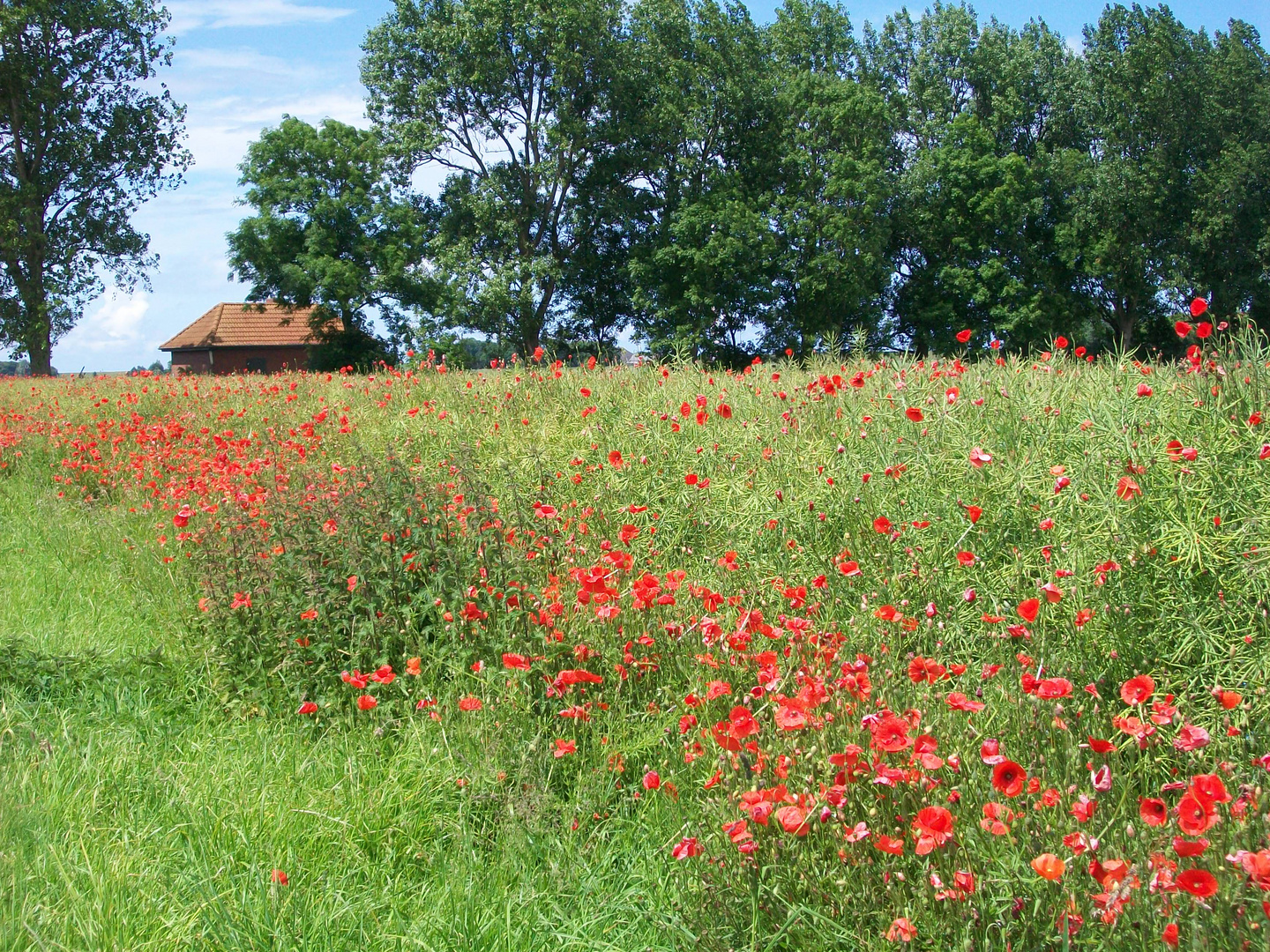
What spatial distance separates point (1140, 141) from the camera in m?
28.7

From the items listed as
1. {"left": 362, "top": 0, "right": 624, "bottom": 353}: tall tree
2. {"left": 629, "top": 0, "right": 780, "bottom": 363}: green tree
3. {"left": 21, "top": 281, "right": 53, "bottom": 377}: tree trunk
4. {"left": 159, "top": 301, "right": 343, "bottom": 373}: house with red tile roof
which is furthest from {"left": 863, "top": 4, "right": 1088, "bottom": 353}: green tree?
{"left": 159, "top": 301, "right": 343, "bottom": 373}: house with red tile roof

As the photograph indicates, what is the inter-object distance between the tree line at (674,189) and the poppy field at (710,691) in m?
21.8

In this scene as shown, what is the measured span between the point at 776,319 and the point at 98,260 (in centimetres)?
2174

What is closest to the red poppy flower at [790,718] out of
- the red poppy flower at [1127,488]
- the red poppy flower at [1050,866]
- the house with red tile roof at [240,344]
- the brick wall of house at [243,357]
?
the red poppy flower at [1050,866]

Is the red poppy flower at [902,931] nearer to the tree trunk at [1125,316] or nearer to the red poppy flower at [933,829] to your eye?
the red poppy flower at [933,829]

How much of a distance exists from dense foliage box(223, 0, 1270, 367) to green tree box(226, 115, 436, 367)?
245mm

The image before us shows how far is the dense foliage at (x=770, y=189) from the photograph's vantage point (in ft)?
89.9

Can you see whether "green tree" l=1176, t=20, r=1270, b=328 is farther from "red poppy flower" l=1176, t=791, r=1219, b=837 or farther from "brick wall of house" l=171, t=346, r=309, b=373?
"brick wall of house" l=171, t=346, r=309, b=373

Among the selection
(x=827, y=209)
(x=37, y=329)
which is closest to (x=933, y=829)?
(x=827, y=209)

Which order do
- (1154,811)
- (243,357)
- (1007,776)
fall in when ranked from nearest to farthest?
(1154,811) → (1007,776) → (243,357)

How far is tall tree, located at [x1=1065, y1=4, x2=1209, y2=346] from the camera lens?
2811cm

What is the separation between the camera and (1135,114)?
93.2 feet

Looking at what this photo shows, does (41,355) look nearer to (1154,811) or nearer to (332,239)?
(332,239)

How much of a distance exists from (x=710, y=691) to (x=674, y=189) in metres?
28.4
